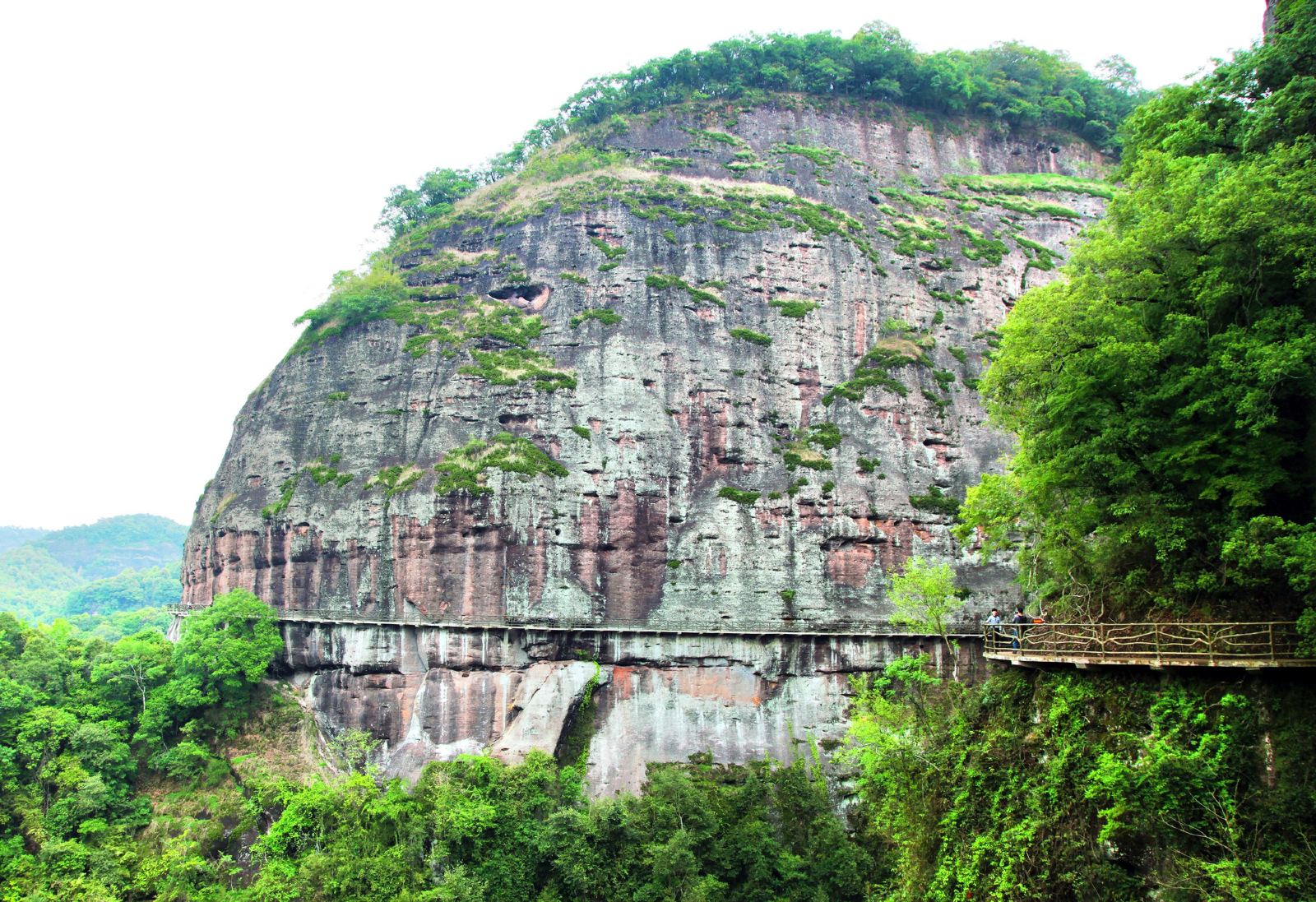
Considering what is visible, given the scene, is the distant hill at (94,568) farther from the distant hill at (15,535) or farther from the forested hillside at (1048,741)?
the forested hillside at (1048,741)

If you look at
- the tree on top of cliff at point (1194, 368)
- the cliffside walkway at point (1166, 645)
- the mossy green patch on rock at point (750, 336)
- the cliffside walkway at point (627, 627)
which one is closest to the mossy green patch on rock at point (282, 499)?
the cliffside walkway at point (627, 627)

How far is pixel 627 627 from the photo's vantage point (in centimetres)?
4203

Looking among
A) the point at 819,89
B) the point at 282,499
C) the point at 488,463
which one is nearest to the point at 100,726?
the point at 282,499

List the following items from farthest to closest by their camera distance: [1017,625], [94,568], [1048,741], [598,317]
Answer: [94,568], [598,317], [1017,625], [1048,741]

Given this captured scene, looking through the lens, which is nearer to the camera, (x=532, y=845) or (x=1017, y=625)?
(x=1017, y=625)

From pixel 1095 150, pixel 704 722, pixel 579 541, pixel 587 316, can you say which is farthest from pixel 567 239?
pixel 1095 150

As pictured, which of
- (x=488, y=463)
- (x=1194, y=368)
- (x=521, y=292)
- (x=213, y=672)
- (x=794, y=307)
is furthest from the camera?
(x=521, y=292)

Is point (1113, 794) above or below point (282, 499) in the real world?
below

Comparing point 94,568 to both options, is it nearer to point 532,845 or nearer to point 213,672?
point 213,672

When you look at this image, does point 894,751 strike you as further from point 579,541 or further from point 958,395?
point 958,395

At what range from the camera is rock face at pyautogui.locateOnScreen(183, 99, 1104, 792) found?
1631 inches

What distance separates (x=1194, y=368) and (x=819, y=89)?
169ft

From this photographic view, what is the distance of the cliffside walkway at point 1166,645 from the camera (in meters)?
14.7

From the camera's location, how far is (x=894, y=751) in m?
23.3
